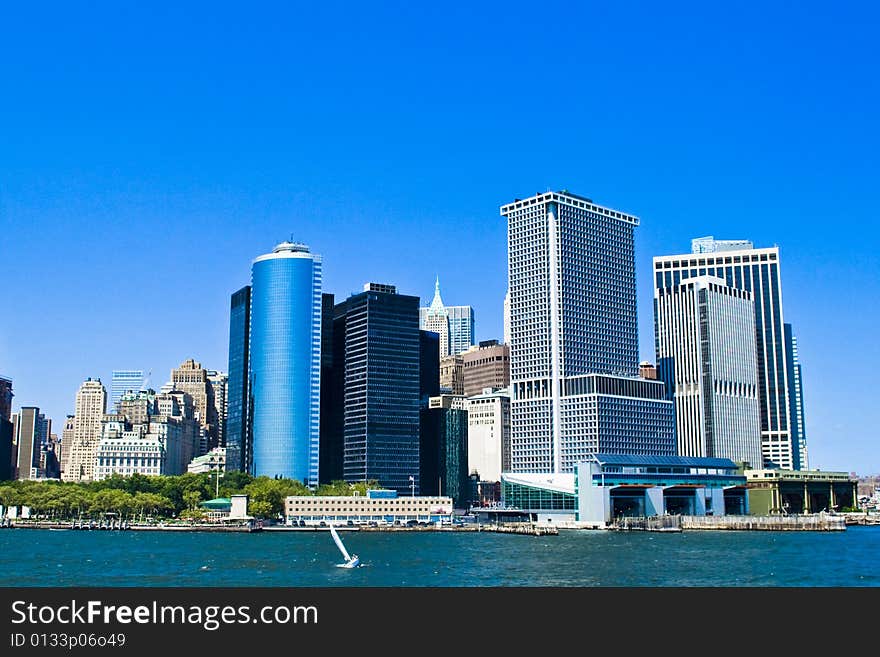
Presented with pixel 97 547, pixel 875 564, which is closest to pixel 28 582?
pixel 97 547

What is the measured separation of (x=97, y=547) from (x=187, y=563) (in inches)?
1697

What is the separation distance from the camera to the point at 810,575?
337 ft

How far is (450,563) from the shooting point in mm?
118312

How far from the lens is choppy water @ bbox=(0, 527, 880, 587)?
310 feet

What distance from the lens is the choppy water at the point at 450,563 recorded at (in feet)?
310
